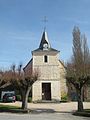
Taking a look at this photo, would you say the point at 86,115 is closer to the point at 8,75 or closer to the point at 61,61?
the point at 8,75

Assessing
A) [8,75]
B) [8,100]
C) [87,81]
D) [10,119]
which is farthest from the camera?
[8,100]

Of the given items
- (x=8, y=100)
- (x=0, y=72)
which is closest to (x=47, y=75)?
(x=8, y=100)

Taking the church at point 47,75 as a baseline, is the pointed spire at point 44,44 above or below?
above

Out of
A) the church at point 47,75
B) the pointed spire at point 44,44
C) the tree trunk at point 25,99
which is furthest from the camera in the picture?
the pointed spire at point 44,44

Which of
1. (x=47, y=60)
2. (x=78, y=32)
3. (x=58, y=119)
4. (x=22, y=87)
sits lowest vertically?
(x=58, y=119)

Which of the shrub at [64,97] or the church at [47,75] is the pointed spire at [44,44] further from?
the shrub at [64,97]

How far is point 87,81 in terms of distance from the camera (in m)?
26.4

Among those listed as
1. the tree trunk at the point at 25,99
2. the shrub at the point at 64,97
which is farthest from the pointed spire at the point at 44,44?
the tree trunk at the point at 25,99

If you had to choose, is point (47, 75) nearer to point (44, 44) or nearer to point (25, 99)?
point (44, 44)

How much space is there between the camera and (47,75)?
44000 mm

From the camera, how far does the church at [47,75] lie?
43281mm

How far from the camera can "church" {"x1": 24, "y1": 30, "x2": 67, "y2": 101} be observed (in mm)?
43281

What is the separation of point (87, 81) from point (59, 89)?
17.2 meters

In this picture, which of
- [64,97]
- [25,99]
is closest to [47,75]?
[64,97]
